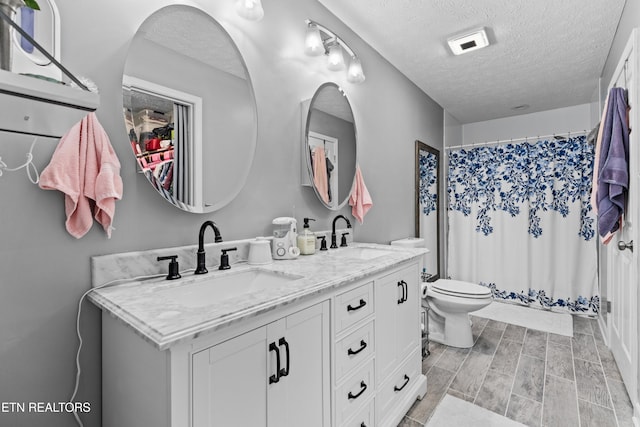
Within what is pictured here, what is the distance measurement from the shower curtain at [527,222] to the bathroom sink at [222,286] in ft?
10.2

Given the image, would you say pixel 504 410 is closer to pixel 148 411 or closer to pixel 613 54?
pixel 148 411

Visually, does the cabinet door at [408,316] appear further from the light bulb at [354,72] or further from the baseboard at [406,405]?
the light bulb at [354,72]

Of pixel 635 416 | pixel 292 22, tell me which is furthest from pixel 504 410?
pixel 292 22

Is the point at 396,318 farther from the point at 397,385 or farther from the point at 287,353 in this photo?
the point at 287,353

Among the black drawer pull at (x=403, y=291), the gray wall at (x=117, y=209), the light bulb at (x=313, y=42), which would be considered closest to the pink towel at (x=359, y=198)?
the gray wall at (x=117, y=209)

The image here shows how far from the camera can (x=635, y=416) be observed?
1.59 meters

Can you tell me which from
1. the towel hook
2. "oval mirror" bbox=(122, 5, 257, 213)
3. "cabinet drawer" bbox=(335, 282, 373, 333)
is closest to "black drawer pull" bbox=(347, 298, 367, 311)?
"cabinet drawer" bbox=(335, 282, 373, 333)

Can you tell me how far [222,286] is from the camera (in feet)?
4.18

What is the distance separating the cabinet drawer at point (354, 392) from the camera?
1.23 metres

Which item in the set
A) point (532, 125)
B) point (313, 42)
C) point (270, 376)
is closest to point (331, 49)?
point (313, 42)

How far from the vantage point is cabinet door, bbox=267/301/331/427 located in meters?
0.97

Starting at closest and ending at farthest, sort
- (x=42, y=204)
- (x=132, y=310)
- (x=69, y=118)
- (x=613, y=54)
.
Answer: (x=69, y=118) < (x=132, y=310) < (x=42, y=204) < (x=613, y=54)

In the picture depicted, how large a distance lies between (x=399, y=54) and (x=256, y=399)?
2.72 m

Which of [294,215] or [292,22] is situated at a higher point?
[292,22]
